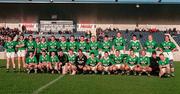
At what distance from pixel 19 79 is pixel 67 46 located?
3.61 meters

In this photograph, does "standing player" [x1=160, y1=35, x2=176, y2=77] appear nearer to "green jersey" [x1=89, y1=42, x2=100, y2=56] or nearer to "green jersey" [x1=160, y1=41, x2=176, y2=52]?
"green jersey" [x1=160, y1=41, x2=176, y2=52]

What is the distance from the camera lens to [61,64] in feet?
59.9

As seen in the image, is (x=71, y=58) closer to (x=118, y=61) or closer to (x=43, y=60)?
(x=43, y=60)

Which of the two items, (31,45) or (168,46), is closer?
(168,46)

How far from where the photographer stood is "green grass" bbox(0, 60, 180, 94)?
12521 mm

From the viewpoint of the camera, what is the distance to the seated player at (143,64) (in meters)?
17.6

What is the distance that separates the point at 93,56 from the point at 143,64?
1874 mm

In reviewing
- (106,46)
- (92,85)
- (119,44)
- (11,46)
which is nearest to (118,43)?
(119,44)

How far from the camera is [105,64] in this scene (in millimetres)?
17984

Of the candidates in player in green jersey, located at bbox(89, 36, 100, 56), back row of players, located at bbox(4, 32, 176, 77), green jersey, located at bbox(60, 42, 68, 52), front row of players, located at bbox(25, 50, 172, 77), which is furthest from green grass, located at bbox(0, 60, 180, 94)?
green jersey, located at bbox(60, 42, 68, 52)

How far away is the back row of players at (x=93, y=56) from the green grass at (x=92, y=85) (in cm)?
142

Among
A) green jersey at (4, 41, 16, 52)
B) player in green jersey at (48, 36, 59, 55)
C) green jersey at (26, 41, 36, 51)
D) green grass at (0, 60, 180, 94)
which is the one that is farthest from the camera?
green jersey at (4, 41, 16, 52)

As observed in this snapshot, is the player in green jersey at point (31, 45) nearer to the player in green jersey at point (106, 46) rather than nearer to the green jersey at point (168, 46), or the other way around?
the player in green jersey at point (106, 46)

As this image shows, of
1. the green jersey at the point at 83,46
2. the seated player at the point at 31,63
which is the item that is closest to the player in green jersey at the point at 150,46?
the green jersey at the point at 83,46
